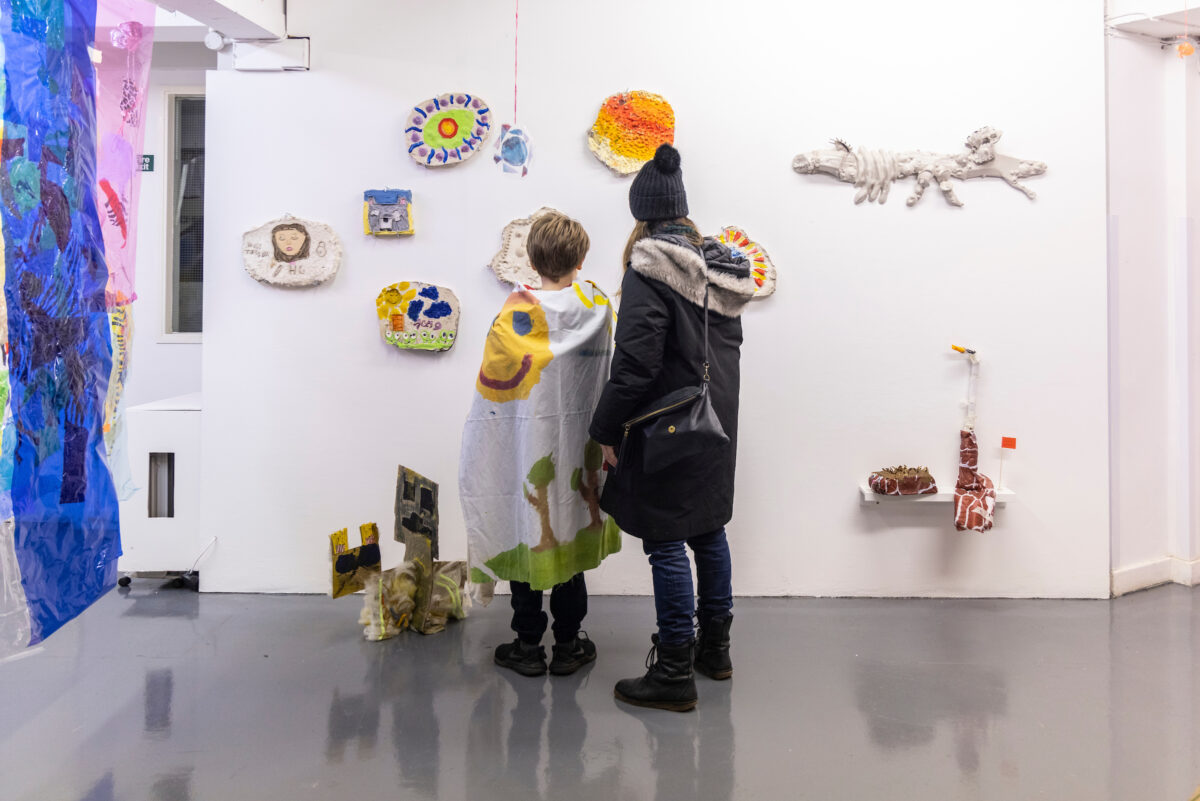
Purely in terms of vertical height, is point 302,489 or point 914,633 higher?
point 302,489

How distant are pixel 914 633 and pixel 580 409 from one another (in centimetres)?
129

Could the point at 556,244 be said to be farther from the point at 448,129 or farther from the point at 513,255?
the point at 448,129

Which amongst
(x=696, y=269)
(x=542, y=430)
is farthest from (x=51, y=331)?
(x=696, y=269)

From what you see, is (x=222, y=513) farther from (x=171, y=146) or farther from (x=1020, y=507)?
(x=1020, y=507)

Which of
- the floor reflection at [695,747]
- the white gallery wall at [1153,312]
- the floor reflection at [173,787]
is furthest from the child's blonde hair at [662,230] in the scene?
the white gallery wall at [1153,312]

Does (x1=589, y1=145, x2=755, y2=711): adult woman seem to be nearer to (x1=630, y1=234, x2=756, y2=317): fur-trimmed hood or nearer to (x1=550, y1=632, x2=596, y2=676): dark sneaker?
(x1=630, y1=234, x2=756, y2=317): fur-trimmed hood

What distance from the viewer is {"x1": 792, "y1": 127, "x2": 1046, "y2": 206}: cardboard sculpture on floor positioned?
9.75 ft

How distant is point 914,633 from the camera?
2.72 m

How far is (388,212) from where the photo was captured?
2.98 metres

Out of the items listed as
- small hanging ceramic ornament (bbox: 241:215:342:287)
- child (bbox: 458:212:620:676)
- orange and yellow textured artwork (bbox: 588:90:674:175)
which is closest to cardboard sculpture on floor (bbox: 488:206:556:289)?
orange and yellow textured artwork (bbox: 588:90:674:175)

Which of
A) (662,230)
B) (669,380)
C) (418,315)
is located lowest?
(669,380)

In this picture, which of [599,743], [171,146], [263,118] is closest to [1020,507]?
[599,743]

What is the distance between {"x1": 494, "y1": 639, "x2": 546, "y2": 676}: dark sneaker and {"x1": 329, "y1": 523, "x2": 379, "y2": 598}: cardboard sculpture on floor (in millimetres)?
508

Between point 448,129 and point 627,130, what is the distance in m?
0.60
